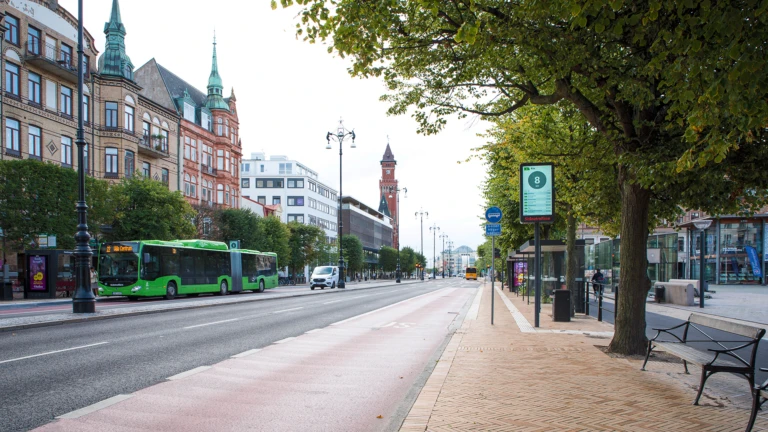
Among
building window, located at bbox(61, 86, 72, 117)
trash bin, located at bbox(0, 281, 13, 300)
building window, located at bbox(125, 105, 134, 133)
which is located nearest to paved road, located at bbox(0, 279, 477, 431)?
trash bin, located at bbox(0, 281, 13, 300)

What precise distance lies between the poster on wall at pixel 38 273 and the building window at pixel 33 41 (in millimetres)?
13807

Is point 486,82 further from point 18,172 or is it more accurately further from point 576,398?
point 18,172

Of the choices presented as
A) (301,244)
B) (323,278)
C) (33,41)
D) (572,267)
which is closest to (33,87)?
(33,41)

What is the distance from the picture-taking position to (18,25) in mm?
34938

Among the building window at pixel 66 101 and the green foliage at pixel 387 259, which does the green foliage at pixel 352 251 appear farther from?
the building window at pixel 66 101

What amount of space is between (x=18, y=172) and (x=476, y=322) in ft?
84.1

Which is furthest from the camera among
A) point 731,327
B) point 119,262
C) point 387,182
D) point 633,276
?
point 387,182

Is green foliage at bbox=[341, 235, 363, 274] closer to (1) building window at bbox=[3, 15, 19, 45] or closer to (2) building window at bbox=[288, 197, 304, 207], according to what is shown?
(2) building window at bbox=[288, 197, 304, 207]

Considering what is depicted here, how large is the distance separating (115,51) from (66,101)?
7.57 meters

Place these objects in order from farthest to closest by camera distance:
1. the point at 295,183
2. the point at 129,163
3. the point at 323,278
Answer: the point at 295,183
the point at 323,278
the point at 129,163

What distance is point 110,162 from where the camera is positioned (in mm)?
42688

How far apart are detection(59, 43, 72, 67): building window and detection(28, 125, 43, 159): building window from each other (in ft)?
16.1

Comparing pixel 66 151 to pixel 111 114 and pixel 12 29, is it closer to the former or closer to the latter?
pixel 111 114

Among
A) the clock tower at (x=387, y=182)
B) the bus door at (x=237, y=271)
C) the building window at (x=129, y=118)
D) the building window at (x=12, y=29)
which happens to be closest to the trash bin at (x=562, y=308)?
the bus door at (x=237, y=271)
